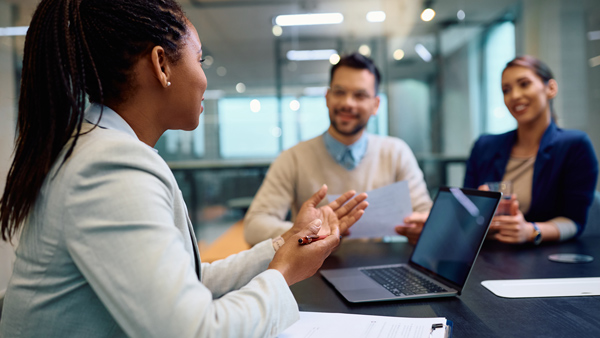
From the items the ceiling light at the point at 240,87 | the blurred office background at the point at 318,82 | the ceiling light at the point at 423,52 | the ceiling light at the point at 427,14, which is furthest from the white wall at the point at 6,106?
the ceiling light at the point at 427,14

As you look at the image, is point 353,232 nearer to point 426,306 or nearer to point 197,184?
point 426,306

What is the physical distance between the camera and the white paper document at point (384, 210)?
1.39 m

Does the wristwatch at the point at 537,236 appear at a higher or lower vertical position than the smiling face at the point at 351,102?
lower

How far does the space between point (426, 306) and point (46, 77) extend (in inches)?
31.1

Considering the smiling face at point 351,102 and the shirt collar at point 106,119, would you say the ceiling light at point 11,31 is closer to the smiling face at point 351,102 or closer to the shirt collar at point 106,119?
the smiling face at point 351,102

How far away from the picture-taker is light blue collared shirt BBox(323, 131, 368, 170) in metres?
1.96

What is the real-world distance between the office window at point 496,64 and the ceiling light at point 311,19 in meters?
1.44

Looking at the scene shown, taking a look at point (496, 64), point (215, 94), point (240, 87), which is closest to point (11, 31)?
point (215, 94)

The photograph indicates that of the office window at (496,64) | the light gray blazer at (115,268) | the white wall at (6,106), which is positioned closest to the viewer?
the light gray blazer at (115,268)

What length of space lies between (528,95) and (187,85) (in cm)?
155

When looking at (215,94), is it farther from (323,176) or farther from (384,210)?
(384,210)

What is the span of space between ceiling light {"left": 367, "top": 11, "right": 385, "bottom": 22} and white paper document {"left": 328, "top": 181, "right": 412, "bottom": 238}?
3132mm

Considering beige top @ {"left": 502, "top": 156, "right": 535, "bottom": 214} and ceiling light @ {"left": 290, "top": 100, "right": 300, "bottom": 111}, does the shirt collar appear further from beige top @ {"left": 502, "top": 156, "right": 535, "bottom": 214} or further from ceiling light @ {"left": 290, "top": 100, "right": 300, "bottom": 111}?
ceiling light @ {"left": 290, "top": 100, "right": 300, "bottom": 111}

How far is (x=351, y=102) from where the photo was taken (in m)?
1.98
